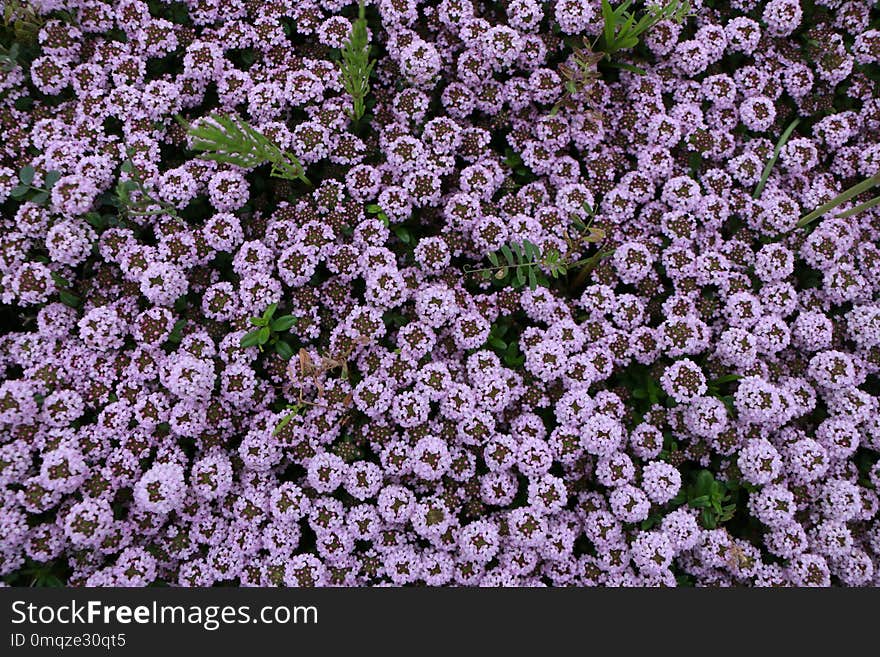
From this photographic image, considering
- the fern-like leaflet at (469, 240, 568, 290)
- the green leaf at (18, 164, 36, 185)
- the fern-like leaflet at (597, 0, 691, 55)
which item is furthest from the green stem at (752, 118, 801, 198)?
the green leaf at (18, 164, 36, 185)

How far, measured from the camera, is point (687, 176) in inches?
181

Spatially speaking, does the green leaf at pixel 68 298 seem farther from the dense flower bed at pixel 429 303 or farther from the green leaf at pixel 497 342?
the green leaf at pixel 497 342

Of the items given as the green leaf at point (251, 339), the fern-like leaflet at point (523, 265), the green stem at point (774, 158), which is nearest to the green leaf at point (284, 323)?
the green leaf at point (251, 339)

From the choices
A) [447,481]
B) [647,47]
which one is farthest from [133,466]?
[647,47]

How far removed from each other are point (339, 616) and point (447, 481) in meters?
1.01

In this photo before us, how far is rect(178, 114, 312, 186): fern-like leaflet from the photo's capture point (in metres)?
3.47

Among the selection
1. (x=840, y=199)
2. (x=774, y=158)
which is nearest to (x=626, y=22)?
(x=774, y=158)

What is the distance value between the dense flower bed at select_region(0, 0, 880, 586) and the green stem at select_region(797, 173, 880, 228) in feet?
0.42

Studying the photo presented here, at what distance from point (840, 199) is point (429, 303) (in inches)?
114

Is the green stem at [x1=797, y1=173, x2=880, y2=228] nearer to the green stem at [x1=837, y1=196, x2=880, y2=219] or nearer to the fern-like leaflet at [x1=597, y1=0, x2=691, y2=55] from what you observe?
the green stem at [x1=837, y1=196, x2=880, y2=219]

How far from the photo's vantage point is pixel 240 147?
3553 mm

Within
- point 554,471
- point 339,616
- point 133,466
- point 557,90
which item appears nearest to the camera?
point 339,616

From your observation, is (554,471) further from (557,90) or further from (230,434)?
(557,90)

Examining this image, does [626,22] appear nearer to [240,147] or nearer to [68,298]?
[240,147]
